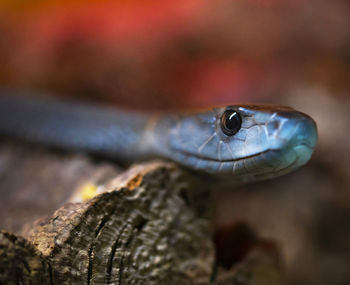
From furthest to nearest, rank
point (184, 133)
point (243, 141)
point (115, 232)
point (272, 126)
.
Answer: point (184, 133), point (243, 141), point (272, 126), point (115, 232)

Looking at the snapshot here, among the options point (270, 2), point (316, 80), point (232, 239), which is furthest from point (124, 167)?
point (270, 2)

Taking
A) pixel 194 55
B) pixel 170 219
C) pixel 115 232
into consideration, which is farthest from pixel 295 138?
pixel 194 55

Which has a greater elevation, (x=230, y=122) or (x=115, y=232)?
(x=230, y=122)

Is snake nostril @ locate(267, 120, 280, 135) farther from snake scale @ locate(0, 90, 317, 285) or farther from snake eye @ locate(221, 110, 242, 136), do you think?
snake eye @ locate(221, 110, 242, 136)

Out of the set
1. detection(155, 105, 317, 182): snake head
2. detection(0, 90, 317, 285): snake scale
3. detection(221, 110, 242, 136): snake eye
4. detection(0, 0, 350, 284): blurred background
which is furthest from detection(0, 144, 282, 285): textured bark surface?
detection(0, 0, 350, 284): blurred background

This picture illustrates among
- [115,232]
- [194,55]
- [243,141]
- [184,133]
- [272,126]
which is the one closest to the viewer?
[115,232]

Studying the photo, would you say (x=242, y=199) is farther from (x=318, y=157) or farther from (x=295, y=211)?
(x=318, y=157)

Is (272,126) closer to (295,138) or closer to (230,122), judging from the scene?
(295,138)
